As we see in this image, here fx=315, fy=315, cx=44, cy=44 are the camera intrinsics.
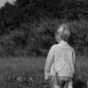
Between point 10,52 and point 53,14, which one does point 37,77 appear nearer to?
point 10,52

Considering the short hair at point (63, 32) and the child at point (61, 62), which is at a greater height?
the short hair at point (63, 32)

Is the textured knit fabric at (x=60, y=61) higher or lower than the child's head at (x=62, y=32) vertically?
lower

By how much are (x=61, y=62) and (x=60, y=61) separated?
0.07ft

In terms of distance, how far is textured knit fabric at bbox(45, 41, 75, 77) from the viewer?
4.72 meters

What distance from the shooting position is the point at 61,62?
187 inches

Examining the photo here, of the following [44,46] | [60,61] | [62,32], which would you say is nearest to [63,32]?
[62,32]

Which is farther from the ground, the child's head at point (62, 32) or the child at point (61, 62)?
the child's head at point (62, 32)

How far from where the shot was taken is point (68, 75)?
186 inches

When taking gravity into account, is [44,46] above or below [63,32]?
below

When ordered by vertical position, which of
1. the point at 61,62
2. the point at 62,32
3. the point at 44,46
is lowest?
the point at 44,46

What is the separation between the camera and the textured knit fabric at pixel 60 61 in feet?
15.5

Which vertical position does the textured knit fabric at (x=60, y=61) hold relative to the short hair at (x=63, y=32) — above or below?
below

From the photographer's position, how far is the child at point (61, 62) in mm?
4715

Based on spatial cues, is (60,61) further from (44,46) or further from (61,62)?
(44,46)
